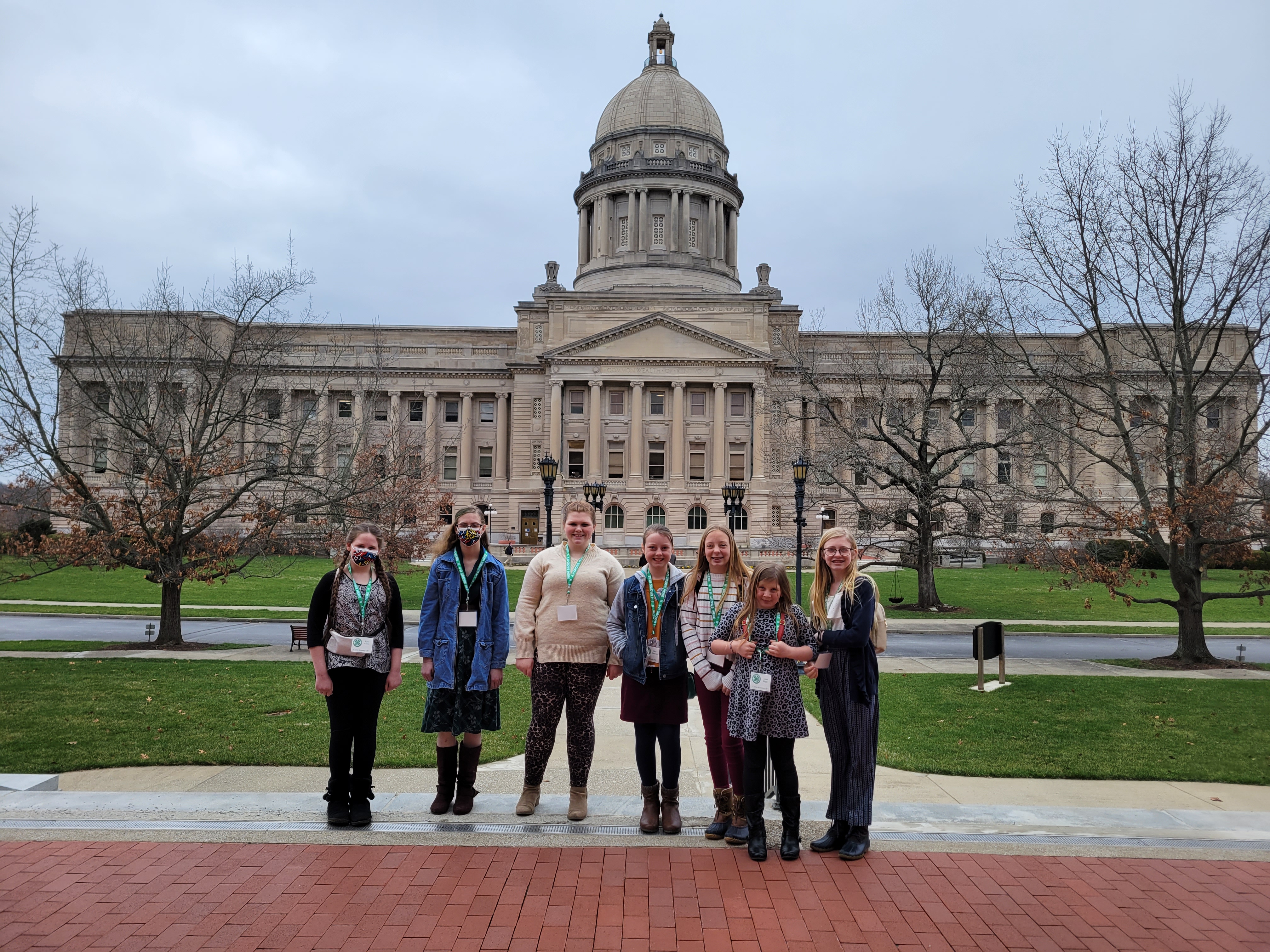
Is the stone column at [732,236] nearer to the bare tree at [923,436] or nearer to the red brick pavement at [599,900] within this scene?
the bare tree at [923,436]

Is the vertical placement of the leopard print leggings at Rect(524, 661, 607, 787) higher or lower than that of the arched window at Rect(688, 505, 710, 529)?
lower

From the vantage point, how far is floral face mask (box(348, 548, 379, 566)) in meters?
6.84

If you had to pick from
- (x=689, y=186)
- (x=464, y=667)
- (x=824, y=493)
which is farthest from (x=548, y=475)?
(x=689, y=186)

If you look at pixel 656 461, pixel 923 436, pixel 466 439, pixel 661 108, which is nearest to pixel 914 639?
pixel 923 436

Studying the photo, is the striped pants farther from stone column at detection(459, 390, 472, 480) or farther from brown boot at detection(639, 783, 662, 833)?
stone column at detection(459, 390, 472, 480)

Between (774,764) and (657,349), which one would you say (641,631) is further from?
(657,349)

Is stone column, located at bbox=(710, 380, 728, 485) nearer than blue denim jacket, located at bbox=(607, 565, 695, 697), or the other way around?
blue denim jacket, located at bbox=(607, 565, 695, 697)

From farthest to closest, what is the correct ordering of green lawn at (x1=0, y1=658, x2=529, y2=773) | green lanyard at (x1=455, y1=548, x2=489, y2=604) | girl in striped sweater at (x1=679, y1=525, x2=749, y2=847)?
green lawn at (x1=0, y1=658, x2=529, y2=773) → green lanyard at (x1=455, y1=548, x2=489, y2=604) → girl in striped sweater at (x1=679, y1=525, x2=749, y2=847)

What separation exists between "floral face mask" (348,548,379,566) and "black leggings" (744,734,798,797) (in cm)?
332

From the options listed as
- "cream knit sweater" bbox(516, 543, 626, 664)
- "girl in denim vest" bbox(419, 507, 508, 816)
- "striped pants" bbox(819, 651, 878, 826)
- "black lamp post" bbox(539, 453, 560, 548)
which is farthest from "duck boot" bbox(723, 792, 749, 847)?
"black lamp post" bbox(539, 453, 560, 548)

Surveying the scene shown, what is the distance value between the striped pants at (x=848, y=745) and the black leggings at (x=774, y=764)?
1.08 feet

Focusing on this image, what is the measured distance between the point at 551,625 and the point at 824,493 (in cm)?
5539

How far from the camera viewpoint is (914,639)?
2178cm

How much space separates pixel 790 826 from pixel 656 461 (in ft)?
188
